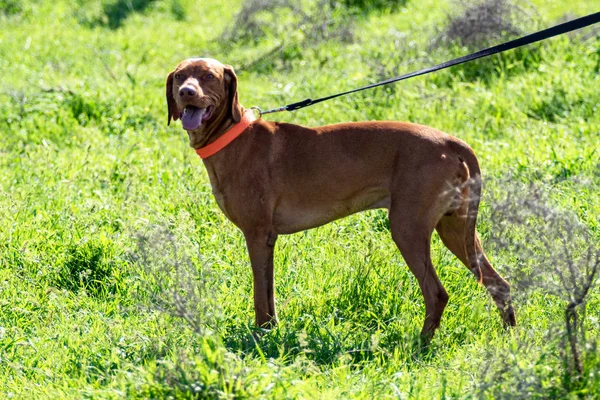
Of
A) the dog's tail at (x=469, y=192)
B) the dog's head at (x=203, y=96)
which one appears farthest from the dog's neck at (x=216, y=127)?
the dog's tail at (x=469, y=192)

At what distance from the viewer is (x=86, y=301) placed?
4.85 m

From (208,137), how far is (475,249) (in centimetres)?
150

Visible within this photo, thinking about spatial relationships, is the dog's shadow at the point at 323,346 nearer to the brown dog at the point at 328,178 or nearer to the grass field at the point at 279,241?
the grass field at the point at 279,241

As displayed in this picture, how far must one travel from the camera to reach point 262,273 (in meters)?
4.52

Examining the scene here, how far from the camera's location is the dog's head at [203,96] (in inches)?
175

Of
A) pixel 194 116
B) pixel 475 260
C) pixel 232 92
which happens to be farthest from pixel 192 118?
pixel 475 260

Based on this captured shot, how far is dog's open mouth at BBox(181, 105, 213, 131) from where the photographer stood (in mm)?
4451

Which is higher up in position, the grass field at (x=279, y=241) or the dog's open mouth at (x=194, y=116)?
the dog's open mouth at (x=194, y=116)

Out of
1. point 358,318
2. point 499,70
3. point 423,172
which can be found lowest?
point 499,70

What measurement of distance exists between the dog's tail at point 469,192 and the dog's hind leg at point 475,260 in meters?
0.02

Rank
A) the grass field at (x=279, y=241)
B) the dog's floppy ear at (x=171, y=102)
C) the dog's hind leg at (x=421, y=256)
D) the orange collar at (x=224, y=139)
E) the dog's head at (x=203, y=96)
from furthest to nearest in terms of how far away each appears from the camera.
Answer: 1. the dog's floppy ear at (x=171, y=102)
2. the orange collar at (x=224, y=139)
3. the dog's head at (x=203, y=96)
4. the dog's hind leg at (x=421, y=256)
5. the grass field at (x=279, y=241)

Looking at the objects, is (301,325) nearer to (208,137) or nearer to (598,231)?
(208,137)

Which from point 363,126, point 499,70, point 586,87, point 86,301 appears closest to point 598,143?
point 586,87

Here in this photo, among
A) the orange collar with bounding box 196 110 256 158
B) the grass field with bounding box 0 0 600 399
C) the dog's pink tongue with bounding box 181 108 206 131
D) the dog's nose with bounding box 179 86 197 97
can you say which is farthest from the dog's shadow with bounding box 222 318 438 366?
the dog's nose with bounding box 179 86 197 97
